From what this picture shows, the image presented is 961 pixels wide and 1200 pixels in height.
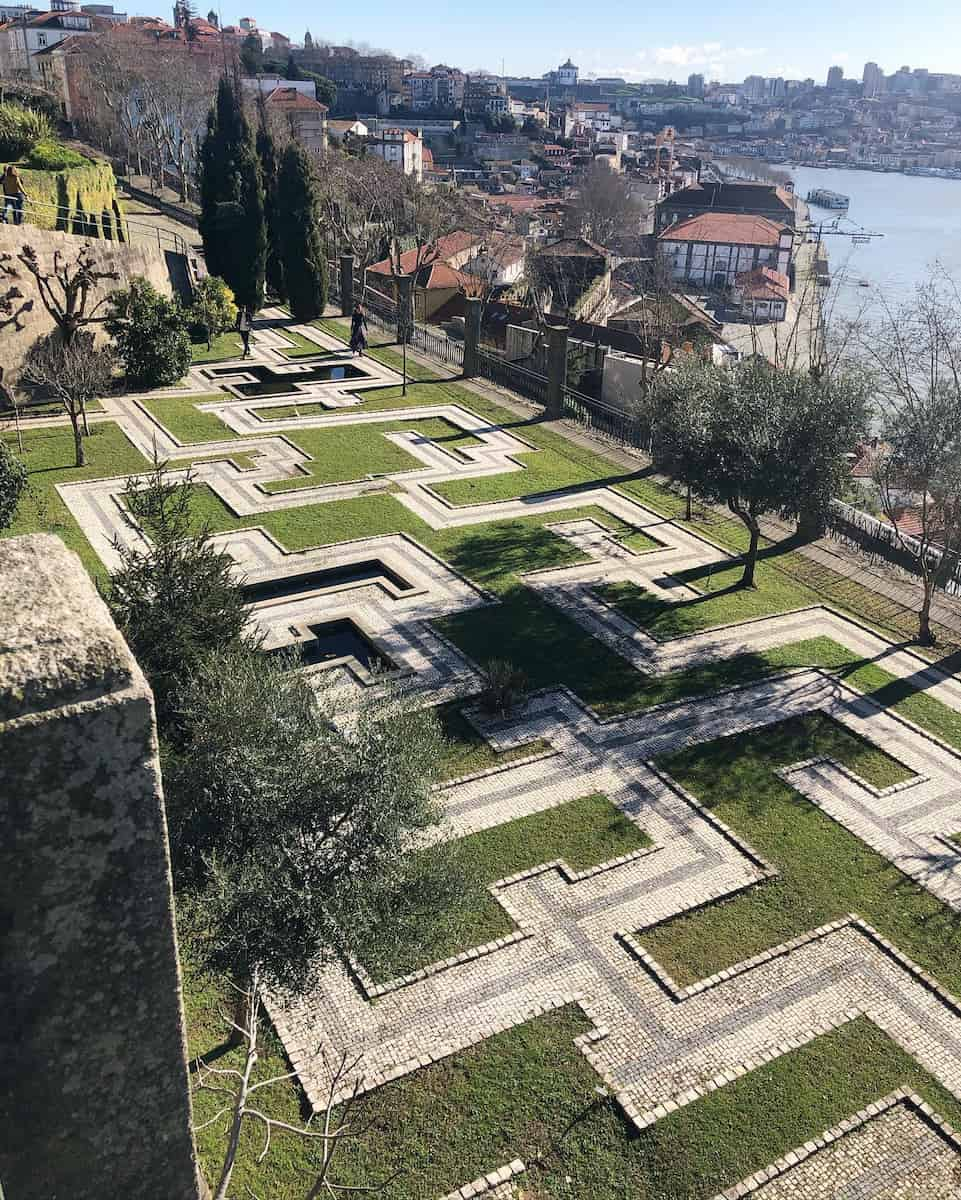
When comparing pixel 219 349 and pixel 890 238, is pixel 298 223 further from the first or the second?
pixel 890 238

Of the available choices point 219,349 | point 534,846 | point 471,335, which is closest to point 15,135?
point 219,349

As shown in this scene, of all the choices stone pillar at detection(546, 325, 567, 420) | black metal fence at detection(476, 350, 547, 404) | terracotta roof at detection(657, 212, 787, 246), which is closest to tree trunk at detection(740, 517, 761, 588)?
stone pillar at detection(546, 325, 567, 420)

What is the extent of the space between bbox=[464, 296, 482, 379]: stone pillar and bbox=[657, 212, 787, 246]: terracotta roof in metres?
55.0

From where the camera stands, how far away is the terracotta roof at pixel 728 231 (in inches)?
3071

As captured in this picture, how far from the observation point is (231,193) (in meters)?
32.7

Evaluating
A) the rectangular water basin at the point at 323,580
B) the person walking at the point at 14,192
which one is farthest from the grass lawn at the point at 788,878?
the person walking at the point at 14,192

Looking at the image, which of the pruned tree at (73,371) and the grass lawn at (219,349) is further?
the grass lawn at (219,349)

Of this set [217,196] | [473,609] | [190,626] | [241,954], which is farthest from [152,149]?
[241,954]

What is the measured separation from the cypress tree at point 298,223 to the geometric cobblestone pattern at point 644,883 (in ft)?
55.8

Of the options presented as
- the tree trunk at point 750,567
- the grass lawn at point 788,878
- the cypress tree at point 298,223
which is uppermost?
the cypress tree at point 298,223

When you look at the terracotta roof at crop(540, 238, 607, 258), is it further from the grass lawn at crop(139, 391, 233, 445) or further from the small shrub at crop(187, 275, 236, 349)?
the grass lawn at crop(139, 391, 233, 445)

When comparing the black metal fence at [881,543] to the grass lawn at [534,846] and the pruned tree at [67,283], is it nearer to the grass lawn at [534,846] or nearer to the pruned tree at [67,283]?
the grass lawn at [534,846]

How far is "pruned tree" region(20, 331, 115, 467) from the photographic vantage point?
19781 millimetres

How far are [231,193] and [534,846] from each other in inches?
1141
